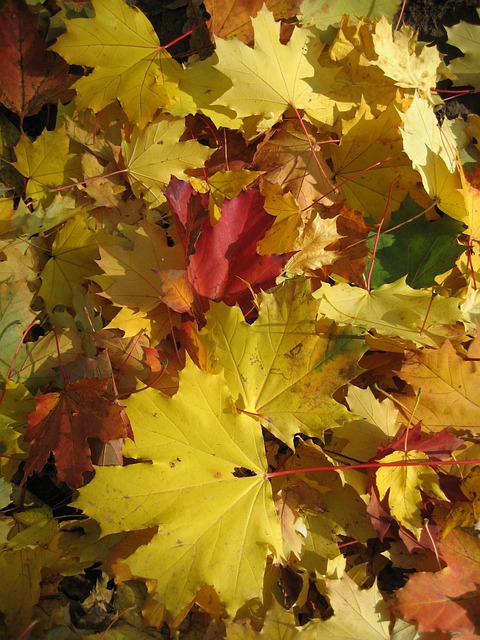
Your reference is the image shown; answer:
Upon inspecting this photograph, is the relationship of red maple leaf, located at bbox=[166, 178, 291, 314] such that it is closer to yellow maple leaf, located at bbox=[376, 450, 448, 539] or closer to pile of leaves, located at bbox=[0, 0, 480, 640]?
pile of leaves, located at bbox=[0, 0, 480, 640]

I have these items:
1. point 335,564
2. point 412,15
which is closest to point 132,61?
point 412,15

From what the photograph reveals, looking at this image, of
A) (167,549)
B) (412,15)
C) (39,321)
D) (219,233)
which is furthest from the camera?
(412,15)

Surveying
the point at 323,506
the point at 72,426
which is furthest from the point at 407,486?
the point at 72,426

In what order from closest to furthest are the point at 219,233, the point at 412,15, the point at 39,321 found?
the point at 219,233 < the point at 39,321 < the point at 412,15

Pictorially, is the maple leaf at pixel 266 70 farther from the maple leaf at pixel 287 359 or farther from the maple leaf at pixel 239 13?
the maple leaf at pixel 287 359

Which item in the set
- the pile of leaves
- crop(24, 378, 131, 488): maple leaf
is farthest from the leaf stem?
crop(24, 378, 131, 488): maple leaf

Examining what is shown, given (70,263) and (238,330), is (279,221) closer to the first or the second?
(238,330)

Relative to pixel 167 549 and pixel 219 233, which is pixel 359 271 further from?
pixel 167 549

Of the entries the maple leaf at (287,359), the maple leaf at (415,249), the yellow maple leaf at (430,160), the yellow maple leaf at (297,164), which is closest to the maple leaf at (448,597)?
the maple leaf at (287,359)
